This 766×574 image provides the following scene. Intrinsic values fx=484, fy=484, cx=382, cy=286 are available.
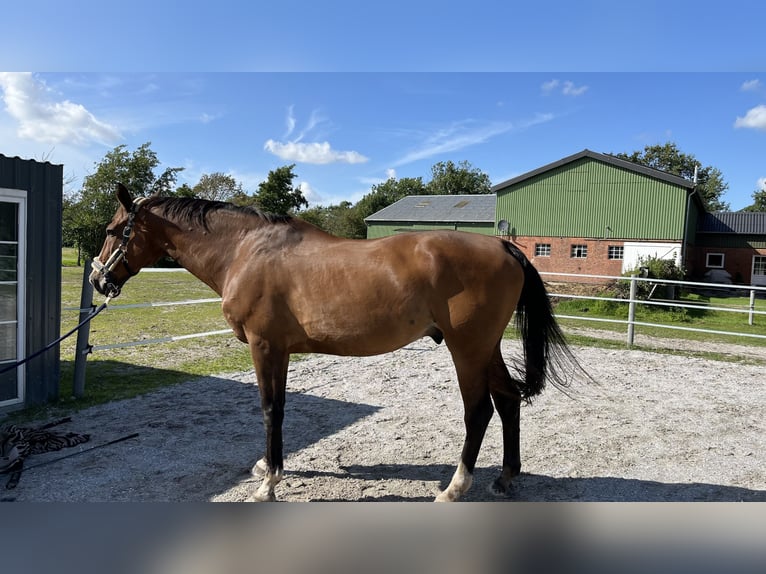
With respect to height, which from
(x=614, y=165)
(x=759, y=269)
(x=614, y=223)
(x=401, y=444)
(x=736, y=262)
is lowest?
(x=401, y=444)

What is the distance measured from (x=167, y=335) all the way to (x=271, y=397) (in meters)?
6.22

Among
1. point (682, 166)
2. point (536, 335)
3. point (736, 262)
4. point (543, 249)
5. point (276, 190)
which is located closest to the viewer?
point (536, 335)

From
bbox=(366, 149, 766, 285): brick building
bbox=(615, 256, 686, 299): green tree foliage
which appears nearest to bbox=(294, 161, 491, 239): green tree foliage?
bbox=(366, 149, 766, 285): brick building

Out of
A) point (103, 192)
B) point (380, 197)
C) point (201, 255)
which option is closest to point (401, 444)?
point (201, 255)

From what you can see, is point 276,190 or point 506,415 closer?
point 506,415

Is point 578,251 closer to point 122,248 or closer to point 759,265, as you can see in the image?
point 759,265

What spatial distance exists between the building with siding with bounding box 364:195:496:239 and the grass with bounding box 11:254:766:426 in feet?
35.6

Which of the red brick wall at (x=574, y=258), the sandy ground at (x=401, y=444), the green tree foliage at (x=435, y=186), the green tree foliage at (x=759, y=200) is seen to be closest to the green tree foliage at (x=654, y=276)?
the red brick wall at (x=574, y=258)

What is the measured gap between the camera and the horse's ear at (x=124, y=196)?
2.97 m

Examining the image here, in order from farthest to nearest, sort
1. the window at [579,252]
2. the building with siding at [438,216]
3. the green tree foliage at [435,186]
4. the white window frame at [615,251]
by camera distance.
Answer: the green tree foliage at [435,186], the building with siding at [438,216], the window at [579,252], the white window frame at [615,251]

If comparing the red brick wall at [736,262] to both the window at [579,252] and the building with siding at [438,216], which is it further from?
the building with siding at [438,216]

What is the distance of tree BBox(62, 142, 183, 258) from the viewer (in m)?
8.09

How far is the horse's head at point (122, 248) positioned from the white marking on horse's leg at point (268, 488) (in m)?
1.57

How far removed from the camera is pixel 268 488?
2711mm
